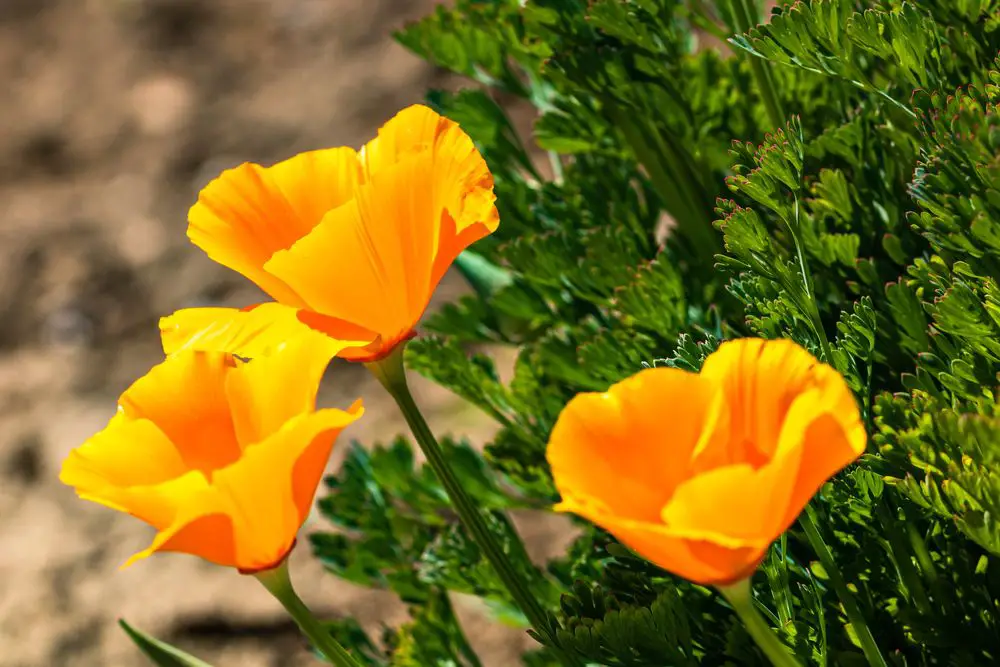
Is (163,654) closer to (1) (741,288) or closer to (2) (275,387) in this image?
(2) (275,387)

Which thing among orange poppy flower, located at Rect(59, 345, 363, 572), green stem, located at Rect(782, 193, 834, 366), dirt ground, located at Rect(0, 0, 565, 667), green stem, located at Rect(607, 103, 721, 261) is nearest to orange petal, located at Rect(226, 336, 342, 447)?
orange poppy flower, located at Rect(59, 345, 363, 572)

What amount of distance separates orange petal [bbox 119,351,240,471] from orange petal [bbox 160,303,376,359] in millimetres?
16

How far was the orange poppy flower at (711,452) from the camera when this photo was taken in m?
0.54

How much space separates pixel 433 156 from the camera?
2.49 ft

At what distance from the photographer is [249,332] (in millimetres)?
768

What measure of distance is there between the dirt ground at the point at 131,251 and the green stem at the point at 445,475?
4.16 ft

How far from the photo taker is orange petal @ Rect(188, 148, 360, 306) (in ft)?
2.64

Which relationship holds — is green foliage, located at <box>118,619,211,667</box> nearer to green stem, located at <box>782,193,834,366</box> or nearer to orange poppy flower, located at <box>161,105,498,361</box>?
orange poppy flower, located at <box>161,105,498,361</box>

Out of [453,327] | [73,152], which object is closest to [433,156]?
[453,327]

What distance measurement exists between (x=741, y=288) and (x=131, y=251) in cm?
245

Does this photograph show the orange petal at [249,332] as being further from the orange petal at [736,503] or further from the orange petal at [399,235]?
the orange petal at [736,503]

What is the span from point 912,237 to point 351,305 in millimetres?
533

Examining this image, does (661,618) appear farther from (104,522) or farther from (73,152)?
(73,152)

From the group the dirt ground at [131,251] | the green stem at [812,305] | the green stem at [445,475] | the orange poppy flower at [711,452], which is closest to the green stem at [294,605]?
the green stem at [445,475]
